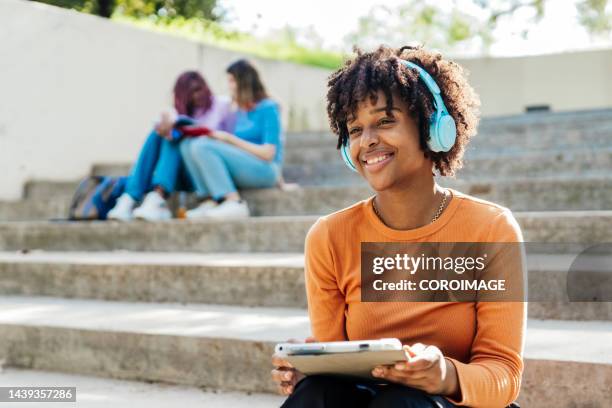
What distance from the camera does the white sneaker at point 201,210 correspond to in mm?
4391

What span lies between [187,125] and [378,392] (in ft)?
11.2

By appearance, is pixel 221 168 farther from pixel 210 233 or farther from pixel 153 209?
pixel 210 233

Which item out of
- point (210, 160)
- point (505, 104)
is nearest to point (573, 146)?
point (210, 160)

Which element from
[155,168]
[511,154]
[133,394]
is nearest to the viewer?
[133,394]

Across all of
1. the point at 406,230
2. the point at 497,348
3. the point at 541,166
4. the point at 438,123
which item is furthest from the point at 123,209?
the point at 497,348

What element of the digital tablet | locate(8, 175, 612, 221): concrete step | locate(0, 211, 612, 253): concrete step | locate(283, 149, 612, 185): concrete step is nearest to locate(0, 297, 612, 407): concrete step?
locate(0, 211, 612, 253): concrete step

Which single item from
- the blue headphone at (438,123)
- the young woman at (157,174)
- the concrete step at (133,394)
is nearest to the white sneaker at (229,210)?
the young woman at (157,174)

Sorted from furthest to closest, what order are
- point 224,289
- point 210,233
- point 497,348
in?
1. point 210,233
2. point 224,289
3. point 497,348

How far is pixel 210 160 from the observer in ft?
14.8

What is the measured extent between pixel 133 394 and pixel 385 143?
1.50 m

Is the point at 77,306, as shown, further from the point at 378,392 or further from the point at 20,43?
the point at 20,43

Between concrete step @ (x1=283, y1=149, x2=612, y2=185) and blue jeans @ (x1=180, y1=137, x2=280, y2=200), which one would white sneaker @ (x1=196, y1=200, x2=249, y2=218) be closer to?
blue jeans @ (x1=180, y1=137, x2=280, y2=200)

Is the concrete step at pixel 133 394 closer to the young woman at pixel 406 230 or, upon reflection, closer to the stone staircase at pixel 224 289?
the stone staircase at pixel 224 289

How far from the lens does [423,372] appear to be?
1.36 m
